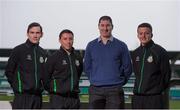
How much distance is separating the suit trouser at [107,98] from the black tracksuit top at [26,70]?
62 cm

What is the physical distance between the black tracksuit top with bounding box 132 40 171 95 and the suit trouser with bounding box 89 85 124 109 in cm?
24

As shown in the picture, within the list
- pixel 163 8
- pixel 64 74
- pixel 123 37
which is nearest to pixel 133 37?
pixel 123 37

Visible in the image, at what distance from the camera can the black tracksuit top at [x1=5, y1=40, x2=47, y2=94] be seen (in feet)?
16.7

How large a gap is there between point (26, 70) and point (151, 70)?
54.6 inches

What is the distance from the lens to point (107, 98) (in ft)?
16.5

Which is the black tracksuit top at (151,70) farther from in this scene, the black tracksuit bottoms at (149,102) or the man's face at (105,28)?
the man's face at (105,28)

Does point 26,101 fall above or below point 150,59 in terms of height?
below

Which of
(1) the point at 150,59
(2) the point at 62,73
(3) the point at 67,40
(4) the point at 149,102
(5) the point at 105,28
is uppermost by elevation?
(5) the point at 105,28

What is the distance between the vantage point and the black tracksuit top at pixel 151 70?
507cm

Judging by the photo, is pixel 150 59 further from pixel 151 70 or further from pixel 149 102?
pixel 149 102

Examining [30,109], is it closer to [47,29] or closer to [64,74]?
[64,74]

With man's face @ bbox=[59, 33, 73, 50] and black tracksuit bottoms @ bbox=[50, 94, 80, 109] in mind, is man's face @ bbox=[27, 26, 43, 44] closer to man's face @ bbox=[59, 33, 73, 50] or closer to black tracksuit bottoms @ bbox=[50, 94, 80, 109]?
man's face @ bbox=[59, 33, 73, 50]

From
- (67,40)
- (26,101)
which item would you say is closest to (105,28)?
(67,40)

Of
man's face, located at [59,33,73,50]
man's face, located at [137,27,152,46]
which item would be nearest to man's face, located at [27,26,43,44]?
man's face, located at [59,33,73,50]
